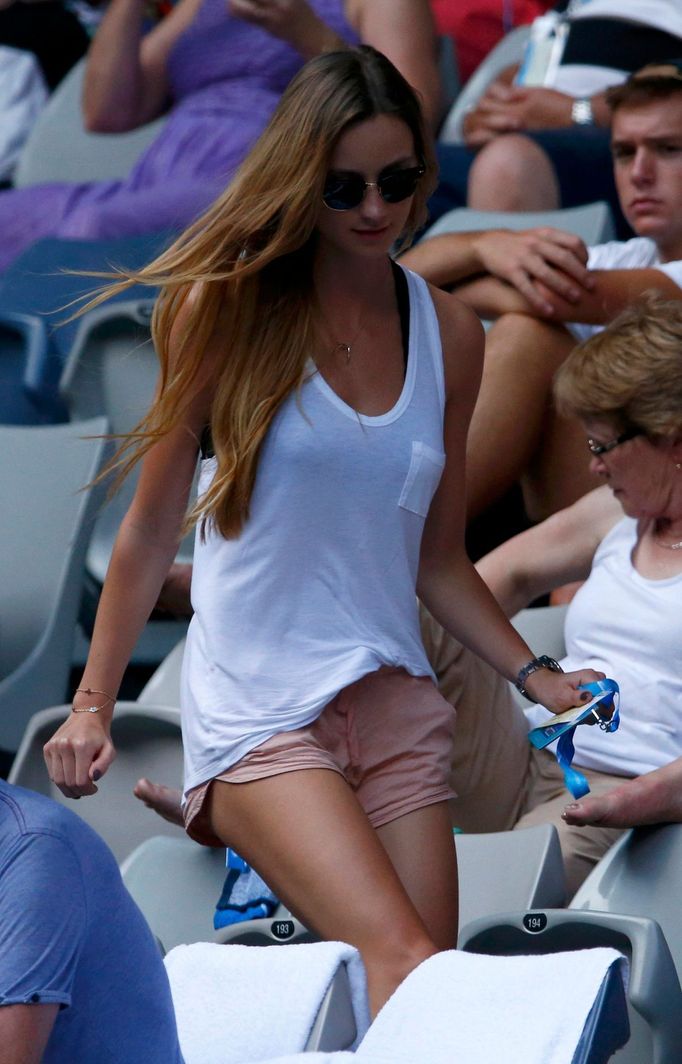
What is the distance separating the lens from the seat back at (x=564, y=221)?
137 inches

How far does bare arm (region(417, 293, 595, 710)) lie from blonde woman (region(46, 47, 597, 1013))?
32 millimetres

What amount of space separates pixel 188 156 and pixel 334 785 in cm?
292

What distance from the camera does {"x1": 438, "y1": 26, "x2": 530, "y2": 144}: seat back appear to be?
461 cm

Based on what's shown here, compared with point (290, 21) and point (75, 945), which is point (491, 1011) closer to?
point (75, 945)

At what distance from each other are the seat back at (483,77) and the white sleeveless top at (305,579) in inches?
116

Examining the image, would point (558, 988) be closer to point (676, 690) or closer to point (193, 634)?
point (193, 634)

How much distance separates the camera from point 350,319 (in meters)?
1.88

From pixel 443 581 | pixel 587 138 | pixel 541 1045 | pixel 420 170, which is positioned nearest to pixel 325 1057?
pixel 541 1045

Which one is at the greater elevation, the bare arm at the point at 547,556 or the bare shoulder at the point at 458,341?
the bare shoulder at the point at 458,341

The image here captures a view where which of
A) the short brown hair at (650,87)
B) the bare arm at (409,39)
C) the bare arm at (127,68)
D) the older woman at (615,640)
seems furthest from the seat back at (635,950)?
the bare arm at (127,68)

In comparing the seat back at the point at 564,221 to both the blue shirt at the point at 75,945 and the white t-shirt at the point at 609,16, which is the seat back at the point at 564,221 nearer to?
the white t-shirt at the point at 609,16

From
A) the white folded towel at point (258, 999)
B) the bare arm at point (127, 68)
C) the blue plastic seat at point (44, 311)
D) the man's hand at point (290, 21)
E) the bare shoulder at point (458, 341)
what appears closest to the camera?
the white folded towel at point (258, 999)

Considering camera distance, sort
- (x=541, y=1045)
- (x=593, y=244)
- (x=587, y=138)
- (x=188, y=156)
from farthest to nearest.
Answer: (x=188, y=156) → (x=587, y=138) → (x=593, y=244) → (x=541, y=1045)

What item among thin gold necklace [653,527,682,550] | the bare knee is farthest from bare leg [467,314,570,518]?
the bare knee
